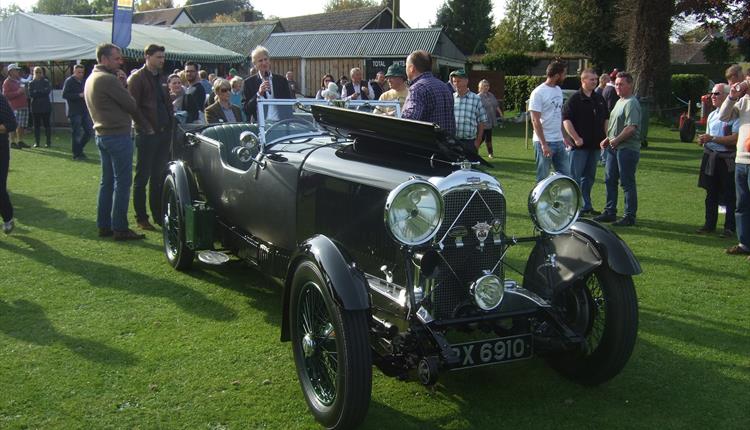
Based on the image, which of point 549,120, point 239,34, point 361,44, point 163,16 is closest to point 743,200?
point 549,120

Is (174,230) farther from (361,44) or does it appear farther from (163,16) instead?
(163,16)

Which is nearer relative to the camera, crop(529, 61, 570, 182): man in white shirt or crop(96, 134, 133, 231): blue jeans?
crop(96, 134, 133, 231): blue jeans

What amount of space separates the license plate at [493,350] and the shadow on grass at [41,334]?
216 cm

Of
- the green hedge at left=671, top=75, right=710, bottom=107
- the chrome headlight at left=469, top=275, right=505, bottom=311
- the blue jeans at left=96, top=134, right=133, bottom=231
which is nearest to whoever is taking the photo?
Result: the chrome headlight at left=469, top=275, right=505, bottom=311

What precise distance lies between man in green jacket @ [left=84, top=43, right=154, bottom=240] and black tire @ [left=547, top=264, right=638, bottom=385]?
16.0 ft

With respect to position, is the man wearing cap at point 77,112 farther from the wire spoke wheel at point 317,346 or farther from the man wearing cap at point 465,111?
the wire spoke wheel at point 317,346

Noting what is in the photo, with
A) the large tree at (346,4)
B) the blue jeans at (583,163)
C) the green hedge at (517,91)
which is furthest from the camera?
the large tree at (346,4)

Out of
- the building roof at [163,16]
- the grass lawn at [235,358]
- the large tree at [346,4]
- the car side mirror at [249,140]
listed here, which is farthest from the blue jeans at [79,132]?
the large tree at [346,4]

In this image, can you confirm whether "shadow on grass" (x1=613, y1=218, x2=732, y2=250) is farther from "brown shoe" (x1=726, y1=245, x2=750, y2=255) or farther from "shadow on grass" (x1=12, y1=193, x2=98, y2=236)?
"shadow on grass" (x1=12, y1=193, x2=98, y2=236)

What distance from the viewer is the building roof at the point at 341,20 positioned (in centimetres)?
4128

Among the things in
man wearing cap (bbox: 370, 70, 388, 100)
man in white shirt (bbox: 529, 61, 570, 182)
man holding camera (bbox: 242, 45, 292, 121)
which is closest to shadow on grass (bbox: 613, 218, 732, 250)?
man in white shirt (bbox: 529, 61, 570, 182)

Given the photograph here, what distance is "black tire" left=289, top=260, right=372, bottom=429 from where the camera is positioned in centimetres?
311

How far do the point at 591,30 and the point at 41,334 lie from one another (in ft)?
114

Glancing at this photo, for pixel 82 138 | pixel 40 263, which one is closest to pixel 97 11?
pixel 82 138
